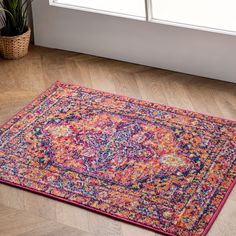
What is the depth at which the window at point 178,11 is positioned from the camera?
402cm

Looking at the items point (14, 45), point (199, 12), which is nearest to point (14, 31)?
point (14, 45)

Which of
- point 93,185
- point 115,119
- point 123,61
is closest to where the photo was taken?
point 93,185

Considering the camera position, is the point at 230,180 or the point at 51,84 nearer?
the point at 230,180

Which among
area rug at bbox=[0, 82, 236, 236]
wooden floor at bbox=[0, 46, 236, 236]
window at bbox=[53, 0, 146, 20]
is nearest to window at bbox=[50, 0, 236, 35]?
window at bbox=[53, 0, 146, 20]

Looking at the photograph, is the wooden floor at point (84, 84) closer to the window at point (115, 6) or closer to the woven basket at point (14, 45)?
the woven basket at point (14, 45)

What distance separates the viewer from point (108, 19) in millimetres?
4414

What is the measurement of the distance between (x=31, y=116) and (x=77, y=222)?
1.06 m

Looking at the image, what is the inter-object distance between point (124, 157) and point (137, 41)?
121 cm

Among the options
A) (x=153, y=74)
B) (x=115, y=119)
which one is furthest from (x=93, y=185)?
(x=153, y=74)

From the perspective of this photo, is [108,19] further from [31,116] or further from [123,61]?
[31,116]

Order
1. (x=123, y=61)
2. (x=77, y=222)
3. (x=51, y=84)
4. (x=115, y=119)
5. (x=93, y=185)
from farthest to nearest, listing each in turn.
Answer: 1. (x=123, y=61)
2. (x=51, y=84)
3. (x=115, y=119)
4. (x=93, y=185)
5. (x=77, y=222)

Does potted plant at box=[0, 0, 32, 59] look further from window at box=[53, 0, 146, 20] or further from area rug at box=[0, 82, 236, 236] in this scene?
area rug at box=[0, 82, 236, 236]

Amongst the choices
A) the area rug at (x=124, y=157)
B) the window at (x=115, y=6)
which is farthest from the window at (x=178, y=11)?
the area rug at (x=124, y=157)

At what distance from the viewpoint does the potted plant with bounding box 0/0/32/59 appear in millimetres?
4453
